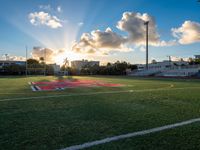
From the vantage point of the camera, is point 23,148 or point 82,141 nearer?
point 23,148

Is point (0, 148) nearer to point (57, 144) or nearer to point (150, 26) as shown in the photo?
point (57, 144)

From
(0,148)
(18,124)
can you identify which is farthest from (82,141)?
(18,124)

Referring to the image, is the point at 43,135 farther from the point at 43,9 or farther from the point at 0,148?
the point at 43,9

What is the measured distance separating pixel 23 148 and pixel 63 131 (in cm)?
70

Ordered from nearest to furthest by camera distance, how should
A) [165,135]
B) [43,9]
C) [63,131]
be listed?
[165,135]
[63,131]
[43,9]

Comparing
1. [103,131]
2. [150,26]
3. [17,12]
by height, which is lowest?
[103,131]

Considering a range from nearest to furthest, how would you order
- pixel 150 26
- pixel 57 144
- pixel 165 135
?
pixel 57 144 < pixel 165 135 < pixel 150 26

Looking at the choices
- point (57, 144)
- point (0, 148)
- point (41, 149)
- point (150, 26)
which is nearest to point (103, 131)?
point (57, 144)

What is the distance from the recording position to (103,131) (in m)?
2.68

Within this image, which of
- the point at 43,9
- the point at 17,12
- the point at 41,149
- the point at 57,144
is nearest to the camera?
the point at 41,149

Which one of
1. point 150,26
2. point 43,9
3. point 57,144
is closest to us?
point 57,144

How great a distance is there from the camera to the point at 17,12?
54.1 feet

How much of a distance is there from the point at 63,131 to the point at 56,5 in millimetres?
17192

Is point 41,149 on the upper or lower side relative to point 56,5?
lower
